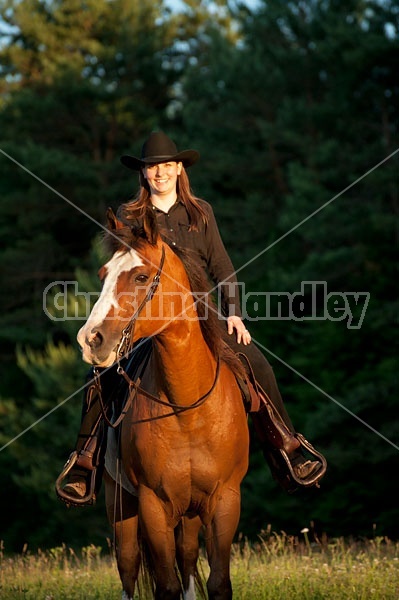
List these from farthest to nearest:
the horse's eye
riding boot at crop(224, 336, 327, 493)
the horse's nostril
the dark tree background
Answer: the dark tree background < riding boot at crop(224, 336, 327, 493) < the horse's eye < the horse's nostril

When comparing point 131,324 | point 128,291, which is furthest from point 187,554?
point 128,291

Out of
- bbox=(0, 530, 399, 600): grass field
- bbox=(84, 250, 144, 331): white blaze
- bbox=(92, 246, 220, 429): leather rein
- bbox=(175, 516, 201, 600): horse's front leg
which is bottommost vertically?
bbox=(0, 530, 399, 600): grass field

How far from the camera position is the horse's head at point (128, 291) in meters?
5.24

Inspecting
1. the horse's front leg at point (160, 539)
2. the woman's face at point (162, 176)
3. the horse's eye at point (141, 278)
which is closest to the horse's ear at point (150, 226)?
the horse's eye at point (141, 278)

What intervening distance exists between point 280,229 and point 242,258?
1.62 metres

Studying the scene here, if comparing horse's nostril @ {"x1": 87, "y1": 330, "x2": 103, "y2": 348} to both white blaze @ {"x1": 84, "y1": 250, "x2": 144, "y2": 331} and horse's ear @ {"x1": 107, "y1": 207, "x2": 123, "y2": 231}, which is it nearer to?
white blaze @ {"x1": 84, "y1": 250, "x2": 144, "y2": 331}

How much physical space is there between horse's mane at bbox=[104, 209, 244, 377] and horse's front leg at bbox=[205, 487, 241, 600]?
90cm

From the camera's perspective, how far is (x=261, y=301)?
30.4m

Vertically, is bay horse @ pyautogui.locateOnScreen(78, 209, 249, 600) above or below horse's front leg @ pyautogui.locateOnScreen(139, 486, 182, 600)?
above

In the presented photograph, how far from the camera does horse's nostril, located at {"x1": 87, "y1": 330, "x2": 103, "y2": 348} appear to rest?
5.18m

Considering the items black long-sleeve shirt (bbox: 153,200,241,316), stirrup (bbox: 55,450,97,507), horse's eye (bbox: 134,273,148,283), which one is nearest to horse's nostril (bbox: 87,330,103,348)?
horse's eye (bbox: 134,273,148,283)

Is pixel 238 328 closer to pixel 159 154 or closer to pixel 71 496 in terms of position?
pixel 159 154

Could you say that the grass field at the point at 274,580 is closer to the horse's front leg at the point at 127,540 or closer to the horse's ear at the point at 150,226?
the horse's front leg at the point at 127,540

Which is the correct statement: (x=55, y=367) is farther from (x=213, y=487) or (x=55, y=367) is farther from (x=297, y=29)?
(x=213, y=487)
